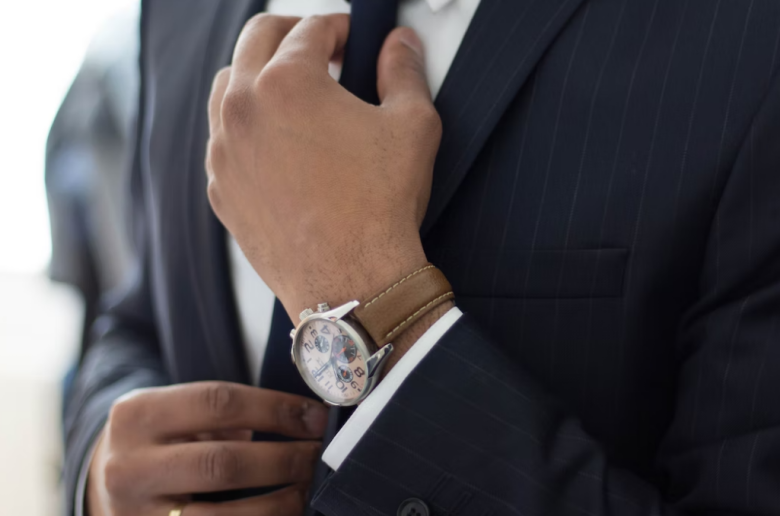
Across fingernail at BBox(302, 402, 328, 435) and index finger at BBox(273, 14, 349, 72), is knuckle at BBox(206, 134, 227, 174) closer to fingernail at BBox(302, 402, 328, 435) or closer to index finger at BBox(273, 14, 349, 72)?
index finger at BBox(273, 14, 349, 72)

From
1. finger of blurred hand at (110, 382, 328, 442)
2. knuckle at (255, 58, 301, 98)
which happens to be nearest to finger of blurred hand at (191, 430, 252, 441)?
finger of blurred hand at (110, 382, 328, 442)

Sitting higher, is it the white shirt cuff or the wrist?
the wrist

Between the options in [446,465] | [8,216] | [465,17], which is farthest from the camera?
[8,216]

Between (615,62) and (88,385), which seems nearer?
(615,62)

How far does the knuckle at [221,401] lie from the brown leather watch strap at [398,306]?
276mm

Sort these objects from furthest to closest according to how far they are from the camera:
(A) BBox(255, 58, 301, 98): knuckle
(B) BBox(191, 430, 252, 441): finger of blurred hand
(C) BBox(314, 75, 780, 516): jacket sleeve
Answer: (B) BBox(191, 430, 252, 441): finger of blurred hand
(A) BBox(255, 58, 301, 98): knuckle
(C) BBox(314, 75, 780, 516): jacket sleeve

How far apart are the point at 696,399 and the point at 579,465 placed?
0.15m

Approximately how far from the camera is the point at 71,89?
1986 mm

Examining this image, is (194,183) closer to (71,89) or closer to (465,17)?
(465,17)

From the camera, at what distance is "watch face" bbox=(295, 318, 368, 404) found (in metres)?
0.67

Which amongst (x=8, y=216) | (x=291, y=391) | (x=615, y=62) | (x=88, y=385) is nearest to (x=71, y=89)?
(x=8, y=216)

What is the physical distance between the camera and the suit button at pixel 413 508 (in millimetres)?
634

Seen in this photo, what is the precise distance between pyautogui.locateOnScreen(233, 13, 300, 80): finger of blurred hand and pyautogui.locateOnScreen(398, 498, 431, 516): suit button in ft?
1.73

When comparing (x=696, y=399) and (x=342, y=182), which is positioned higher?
(x=342, y=182)
